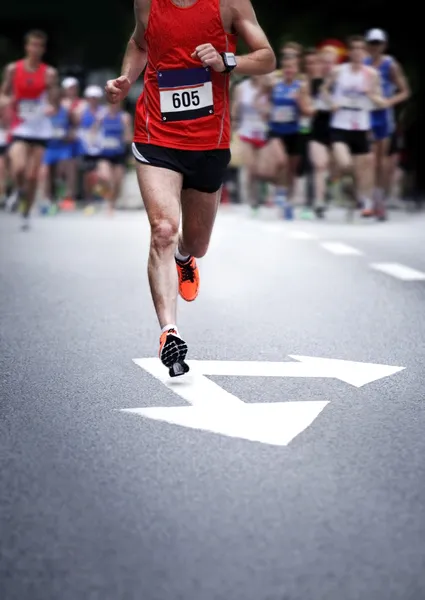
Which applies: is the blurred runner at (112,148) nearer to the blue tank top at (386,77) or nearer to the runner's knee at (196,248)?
the blue tank top at (386,77)

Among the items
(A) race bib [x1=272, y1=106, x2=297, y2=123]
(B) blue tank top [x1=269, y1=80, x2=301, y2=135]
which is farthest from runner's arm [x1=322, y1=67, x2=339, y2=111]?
(A) race bib [x1=272, y1=106, x2=297, y2=123]

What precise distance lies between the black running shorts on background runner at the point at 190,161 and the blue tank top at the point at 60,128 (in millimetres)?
16314

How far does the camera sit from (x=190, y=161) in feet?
22.8

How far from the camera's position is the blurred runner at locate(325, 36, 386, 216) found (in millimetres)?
17828

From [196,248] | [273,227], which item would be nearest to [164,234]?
[196,248]

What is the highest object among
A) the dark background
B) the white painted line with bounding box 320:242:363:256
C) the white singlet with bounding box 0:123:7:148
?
the white painted line with bounding box 320:242:363:256

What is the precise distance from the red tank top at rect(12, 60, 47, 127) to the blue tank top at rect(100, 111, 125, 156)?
594 centimetres

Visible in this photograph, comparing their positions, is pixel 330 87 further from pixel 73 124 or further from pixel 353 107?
pixel 73 124

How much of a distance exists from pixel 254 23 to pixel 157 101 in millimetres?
569

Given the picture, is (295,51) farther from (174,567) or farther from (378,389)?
(174,567)

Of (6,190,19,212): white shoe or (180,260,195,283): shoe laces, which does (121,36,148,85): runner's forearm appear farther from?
(6,190,19,212): white shoe

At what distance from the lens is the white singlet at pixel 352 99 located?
17.8 metres

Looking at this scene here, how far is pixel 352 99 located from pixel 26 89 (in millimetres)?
3855

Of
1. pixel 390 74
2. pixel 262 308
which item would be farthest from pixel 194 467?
pixel 390 74
